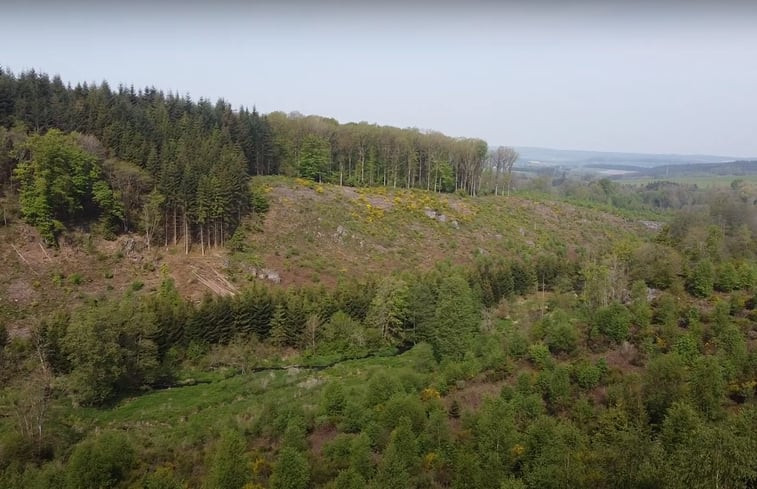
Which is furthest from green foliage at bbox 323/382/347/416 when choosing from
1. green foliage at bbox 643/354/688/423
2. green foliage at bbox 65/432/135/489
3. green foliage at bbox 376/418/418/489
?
green foliage at bbox 643/354/688/423

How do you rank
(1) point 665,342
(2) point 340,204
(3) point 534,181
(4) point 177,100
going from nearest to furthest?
(1) point 665,342, (2) point 340,204, (4) point 177,100, (3) point 534,181

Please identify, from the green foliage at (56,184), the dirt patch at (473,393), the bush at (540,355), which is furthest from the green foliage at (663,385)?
the green foliage at (56,184)

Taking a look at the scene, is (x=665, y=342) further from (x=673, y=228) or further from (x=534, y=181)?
(x=534, y=181)

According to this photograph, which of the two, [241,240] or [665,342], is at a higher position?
[241,240]

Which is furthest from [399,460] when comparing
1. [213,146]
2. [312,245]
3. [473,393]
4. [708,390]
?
[213,146]

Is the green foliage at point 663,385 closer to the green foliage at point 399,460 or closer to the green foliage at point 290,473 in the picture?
the green foliage at point 399,460

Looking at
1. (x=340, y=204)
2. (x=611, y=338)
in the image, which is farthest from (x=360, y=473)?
(x=340, y=204)
